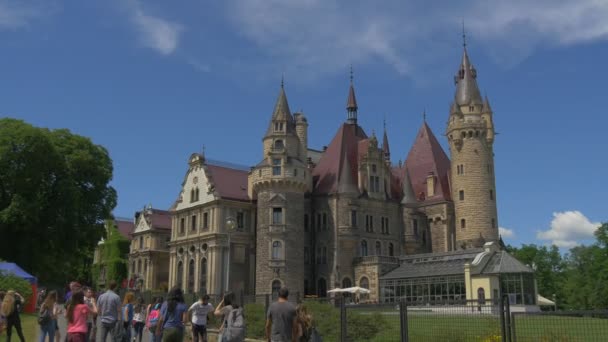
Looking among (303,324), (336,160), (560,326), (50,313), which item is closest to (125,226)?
(336,160)

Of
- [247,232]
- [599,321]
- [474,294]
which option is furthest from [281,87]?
[599,321]

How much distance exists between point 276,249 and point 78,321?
43.2 meters

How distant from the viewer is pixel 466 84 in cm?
6438

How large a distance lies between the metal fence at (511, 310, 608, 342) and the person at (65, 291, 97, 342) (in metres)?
7.72

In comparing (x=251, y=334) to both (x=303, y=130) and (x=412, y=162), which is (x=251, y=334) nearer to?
(x=303, y=130)

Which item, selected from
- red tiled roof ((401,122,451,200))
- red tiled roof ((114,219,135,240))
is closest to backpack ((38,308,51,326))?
red tiled roof ((401,122,451,200))

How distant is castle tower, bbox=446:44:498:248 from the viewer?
5875 cm

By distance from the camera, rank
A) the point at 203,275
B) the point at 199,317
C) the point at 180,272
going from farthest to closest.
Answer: the point at 180,272 < the point at 203,275 < the point at 199,317

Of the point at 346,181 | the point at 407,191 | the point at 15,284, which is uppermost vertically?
the point at 346,181

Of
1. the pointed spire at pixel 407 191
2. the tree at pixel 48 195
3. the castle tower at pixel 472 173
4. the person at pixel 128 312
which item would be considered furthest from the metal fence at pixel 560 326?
the pointed spire at pixel 407 191

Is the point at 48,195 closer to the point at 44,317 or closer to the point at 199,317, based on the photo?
the point at 44,317

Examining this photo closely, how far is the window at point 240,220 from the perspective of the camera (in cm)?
5953

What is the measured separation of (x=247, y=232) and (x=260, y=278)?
6.05 metres

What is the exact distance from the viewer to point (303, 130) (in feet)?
208
